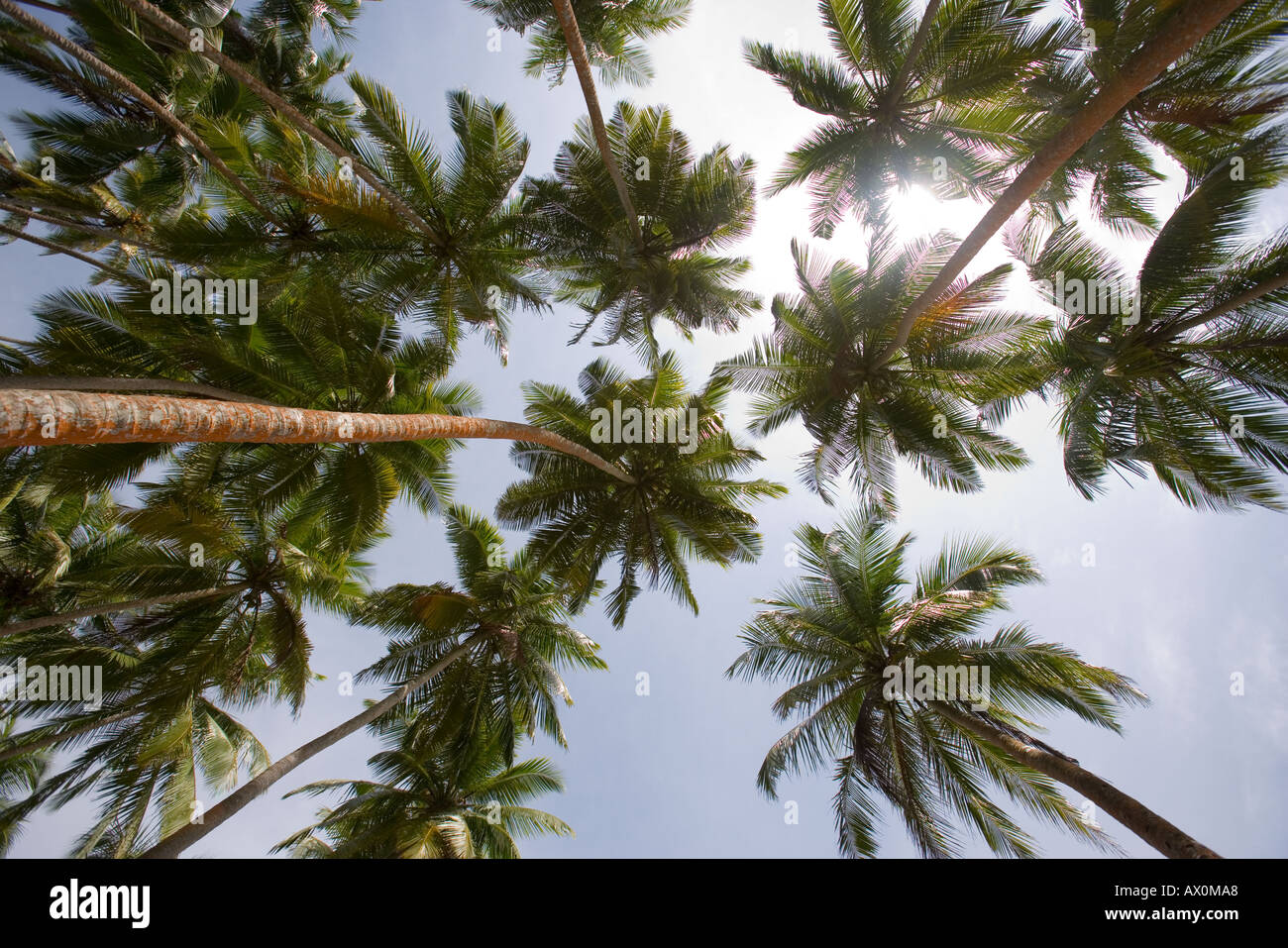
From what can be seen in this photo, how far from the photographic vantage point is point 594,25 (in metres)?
12.5

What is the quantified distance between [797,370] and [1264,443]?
7.32 m

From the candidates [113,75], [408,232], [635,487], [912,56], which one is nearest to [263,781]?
[635,487]

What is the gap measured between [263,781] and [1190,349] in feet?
53.5

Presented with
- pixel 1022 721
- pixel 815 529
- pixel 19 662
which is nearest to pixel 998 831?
pixel 1022 721

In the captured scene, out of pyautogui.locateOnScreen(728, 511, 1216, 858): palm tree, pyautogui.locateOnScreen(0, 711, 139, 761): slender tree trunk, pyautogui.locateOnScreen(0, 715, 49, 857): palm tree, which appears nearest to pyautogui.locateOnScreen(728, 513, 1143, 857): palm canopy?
pyautogui.locateOnScreen(728, 511, 1216, 858): palm tree

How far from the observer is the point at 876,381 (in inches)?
474

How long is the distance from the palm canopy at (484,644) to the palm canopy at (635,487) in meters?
1.20

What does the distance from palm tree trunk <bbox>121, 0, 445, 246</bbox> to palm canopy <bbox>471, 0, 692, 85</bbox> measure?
180 inches

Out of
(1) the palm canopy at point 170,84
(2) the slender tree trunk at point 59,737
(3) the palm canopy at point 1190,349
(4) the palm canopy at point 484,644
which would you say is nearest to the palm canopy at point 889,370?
(3) the palm canopy at point 1190,349

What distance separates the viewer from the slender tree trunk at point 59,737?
1109cm

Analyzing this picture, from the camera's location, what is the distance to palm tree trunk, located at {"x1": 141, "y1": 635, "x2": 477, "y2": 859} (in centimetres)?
777
